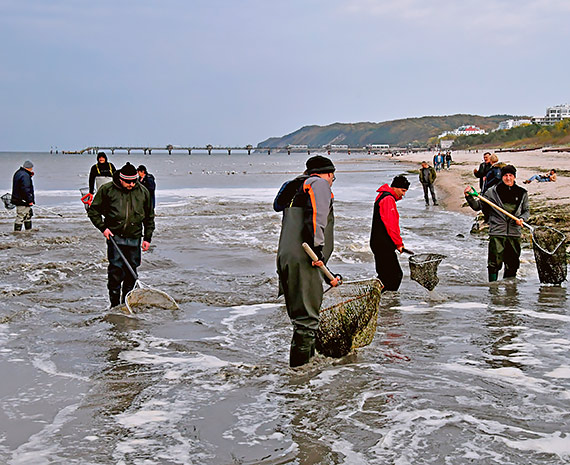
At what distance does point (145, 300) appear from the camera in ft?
25.1

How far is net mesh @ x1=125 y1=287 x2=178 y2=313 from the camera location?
7.54 m

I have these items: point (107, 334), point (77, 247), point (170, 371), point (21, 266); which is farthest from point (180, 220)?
point (170, 371)

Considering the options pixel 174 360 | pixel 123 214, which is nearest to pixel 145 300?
pixel 123 214

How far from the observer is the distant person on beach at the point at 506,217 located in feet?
28.3

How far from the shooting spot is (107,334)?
6.84 metres

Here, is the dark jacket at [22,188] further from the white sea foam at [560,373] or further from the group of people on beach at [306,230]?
the white sea foam at [560,373]

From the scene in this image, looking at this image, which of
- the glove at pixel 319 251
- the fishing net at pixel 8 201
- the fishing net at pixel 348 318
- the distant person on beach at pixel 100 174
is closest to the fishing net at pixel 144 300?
the fishing net at pixel 348 318

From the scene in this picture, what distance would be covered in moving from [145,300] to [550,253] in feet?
18.6

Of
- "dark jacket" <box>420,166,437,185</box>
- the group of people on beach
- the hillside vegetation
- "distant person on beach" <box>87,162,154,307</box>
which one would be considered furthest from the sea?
the hillside vegetation

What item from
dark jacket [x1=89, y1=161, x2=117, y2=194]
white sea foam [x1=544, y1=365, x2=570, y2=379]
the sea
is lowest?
white sea foam [x1=544, y1=365, x2=570, y2=379]

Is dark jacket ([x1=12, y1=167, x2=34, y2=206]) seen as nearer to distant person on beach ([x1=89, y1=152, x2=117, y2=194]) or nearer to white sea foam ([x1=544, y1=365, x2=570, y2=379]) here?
distant person on beach ([x1=89, y1=152, x2=117, y2=194])

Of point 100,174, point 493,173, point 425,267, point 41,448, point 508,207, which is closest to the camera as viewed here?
point 41,448

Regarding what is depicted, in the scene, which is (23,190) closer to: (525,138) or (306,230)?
(306,230)

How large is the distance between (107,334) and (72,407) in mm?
2096
